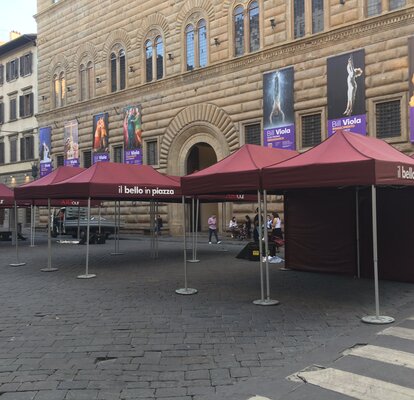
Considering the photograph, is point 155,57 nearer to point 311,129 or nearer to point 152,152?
point 152,152

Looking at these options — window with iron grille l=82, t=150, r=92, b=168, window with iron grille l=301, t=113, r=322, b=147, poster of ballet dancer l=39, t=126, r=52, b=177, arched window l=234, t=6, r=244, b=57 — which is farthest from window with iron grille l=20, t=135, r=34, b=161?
window with iron grille l=301, t=113, r=322, b=147

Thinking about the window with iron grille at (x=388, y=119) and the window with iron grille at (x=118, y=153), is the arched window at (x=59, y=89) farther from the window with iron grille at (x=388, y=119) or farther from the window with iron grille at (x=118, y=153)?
the window with iron grille at (x=388, y=119)

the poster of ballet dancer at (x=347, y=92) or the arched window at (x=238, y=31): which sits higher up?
the arched window at (x=238, y=31)

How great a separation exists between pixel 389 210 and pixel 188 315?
5387mm

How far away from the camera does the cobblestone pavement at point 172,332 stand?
16.1 feet

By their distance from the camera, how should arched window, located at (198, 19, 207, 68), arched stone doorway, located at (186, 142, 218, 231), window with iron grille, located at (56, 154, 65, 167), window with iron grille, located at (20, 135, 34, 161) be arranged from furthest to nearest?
window with iron grille, located at (20, 135, 34, 161), window with iron grille, located at (56, 154, 65, 167), arched stone doorway, located at (186, 142, 218, 231), arched window, located at (198, 19, 207, 68)

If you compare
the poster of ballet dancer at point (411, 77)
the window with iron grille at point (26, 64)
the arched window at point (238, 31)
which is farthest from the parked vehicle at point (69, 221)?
the window with iron grille at point (26, 64)

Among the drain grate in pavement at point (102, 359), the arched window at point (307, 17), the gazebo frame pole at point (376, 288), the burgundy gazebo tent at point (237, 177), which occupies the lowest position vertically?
the drain grate in pavement at point (102, 359)

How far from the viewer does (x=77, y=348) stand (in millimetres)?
6125

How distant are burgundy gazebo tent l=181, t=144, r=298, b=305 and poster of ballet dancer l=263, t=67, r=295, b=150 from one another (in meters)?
13.3

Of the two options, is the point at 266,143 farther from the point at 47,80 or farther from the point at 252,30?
the point at 47,80

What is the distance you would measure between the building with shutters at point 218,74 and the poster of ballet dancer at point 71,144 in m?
0.27

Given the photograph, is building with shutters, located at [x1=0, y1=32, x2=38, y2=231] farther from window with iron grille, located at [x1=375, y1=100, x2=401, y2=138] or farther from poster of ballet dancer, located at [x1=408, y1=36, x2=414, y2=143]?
poster of ballet dancer, located at [x1=408, y1=36, x2=414, y2=143]

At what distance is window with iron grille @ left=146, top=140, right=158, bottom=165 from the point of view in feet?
101
